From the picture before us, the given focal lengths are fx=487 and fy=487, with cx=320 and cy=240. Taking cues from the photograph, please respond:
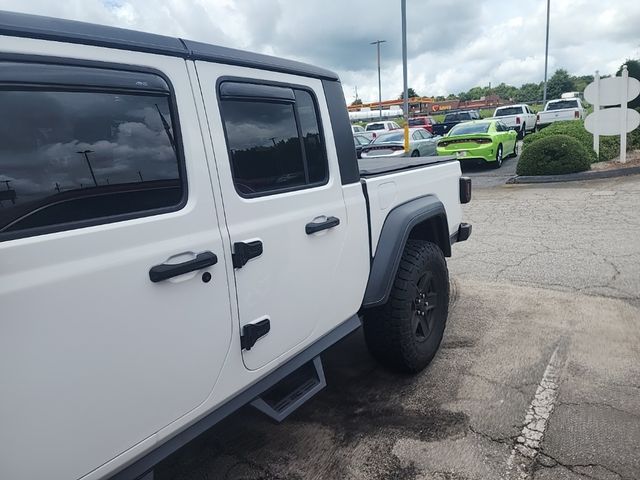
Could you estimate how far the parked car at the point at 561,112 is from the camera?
76.7 ft

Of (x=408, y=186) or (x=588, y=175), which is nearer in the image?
(x=408, y=186)

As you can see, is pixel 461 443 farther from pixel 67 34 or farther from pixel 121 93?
pixel 67 34

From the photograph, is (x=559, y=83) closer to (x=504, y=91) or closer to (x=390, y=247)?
(x=504, y=91)

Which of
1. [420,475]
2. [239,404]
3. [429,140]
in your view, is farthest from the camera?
[429,140]

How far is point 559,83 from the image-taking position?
78.2 metres

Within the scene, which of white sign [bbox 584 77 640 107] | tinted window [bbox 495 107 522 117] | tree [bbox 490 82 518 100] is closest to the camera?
white sign [bbox 584 77 640 107]

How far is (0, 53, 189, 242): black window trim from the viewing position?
142cm

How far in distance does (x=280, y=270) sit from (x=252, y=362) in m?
0.42

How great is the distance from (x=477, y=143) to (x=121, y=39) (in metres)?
13.9

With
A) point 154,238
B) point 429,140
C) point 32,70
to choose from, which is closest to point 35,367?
point 154,238

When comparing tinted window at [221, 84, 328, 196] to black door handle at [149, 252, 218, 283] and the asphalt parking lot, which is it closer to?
black door handle at [149, 252, 218, 283]

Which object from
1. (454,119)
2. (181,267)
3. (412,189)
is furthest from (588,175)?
(454,119)

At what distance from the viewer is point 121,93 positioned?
1688 mm

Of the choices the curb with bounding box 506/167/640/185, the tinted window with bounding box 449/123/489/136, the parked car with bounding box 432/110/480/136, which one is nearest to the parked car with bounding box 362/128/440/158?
the tinted window with bounding box 449/123/489/136
